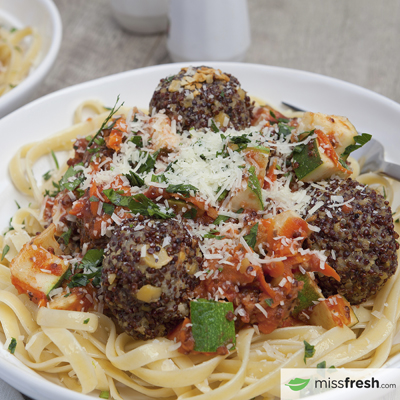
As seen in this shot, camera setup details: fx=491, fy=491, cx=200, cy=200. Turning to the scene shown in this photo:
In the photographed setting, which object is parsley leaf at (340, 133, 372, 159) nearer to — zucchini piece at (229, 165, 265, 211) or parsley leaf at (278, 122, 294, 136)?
parsley leaf at (278, 122, 294, 136)

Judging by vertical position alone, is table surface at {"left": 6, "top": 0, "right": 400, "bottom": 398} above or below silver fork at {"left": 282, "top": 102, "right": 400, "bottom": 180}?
below

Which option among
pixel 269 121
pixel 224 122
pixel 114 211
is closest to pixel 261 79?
pixel 269 121

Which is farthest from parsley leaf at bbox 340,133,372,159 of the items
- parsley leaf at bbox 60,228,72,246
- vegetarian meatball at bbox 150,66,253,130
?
parsley leaf at bbox 60,228,72,246

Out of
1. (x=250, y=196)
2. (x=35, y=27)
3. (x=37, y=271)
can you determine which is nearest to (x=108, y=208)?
(x=37, y=271)

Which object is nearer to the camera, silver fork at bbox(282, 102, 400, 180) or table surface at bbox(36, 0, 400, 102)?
silver fork at bbox(282, 102, 400, 180)

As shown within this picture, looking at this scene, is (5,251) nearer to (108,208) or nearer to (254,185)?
(108,208)

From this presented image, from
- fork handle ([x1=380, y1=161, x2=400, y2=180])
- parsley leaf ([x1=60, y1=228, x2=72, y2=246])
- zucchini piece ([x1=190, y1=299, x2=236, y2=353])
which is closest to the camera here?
zucchini piece ([x1=190, y1=299, x2=236, y2=353])

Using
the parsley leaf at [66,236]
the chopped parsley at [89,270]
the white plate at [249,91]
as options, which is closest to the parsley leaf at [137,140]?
the parsley leaf at [66,236]

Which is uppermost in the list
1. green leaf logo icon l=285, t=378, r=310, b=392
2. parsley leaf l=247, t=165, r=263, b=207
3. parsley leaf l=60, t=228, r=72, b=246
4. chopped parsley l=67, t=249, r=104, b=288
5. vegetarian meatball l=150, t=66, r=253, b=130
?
vegetarian meatball l=150, t=66, r=253, b=130
